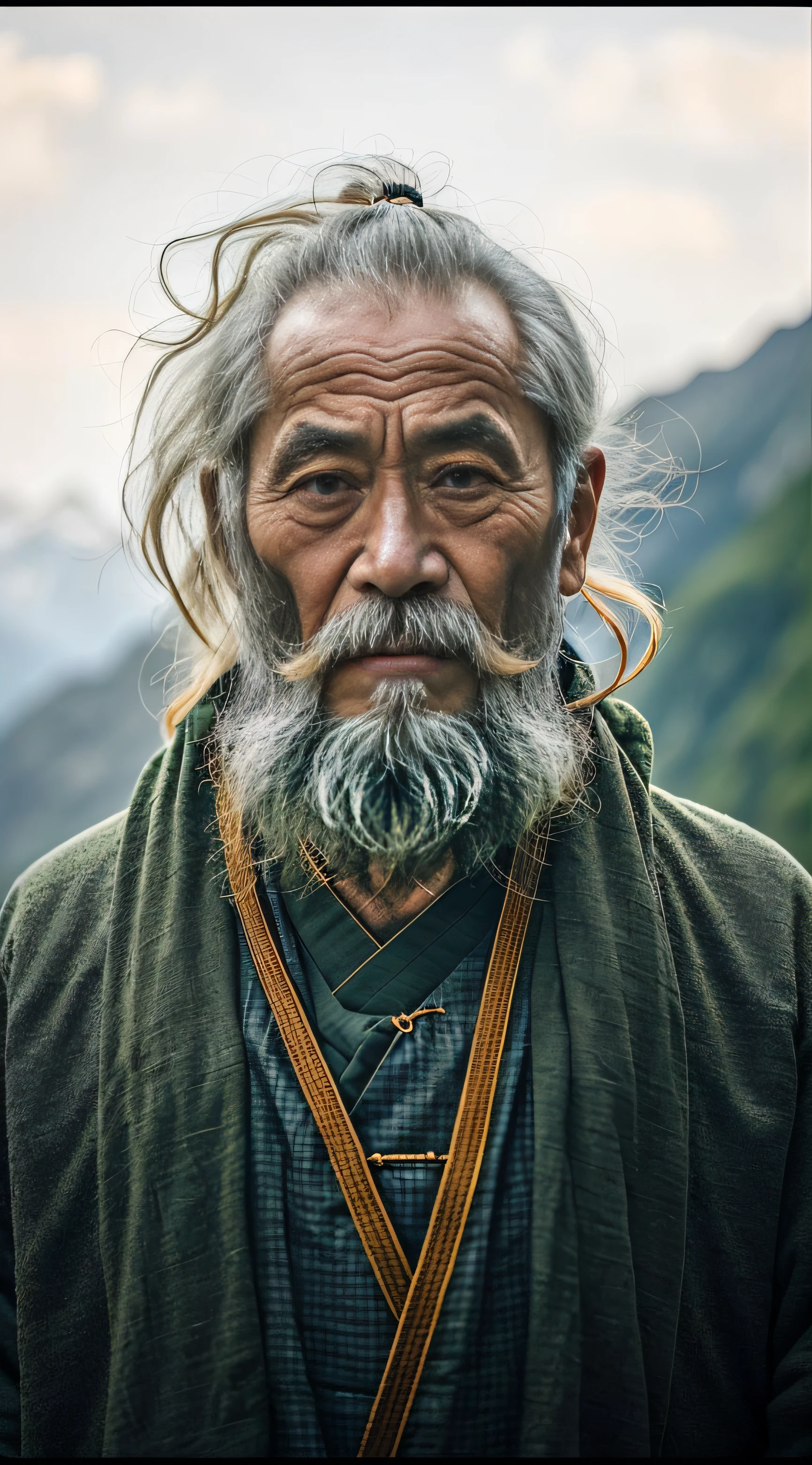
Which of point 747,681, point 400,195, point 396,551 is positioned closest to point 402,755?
point 396,551

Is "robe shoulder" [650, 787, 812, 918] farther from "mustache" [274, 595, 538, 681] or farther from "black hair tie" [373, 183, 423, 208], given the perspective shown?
"black hair tie" [373, 183, 423, 208]

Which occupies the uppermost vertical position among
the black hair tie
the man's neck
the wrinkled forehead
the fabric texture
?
the black hair tie

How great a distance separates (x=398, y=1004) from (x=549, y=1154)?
9.7 inches

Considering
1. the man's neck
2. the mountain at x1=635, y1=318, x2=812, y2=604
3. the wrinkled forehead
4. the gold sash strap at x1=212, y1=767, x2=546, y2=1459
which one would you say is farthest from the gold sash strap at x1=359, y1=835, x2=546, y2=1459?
the mountain at x1=635, y1=318, x2=812, y2=604

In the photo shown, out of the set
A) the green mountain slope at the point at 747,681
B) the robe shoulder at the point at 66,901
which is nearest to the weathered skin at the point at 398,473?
the robe shoulder at the point at 66,901

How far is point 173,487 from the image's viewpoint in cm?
141

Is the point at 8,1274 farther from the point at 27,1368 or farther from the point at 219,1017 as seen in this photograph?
the point at 219,1017

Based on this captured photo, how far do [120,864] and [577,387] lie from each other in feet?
2.97

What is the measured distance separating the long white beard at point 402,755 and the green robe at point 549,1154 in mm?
90

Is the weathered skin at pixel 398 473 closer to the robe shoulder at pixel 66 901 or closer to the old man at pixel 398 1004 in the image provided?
the old man at pixel 398 1004

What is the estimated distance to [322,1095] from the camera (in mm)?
1132

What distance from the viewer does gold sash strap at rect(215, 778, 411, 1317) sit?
1.08 meters

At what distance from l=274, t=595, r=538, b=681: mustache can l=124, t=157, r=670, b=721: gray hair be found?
0.08 meters

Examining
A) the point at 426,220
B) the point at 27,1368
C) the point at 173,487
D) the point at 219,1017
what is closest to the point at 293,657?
the point at 173,487
